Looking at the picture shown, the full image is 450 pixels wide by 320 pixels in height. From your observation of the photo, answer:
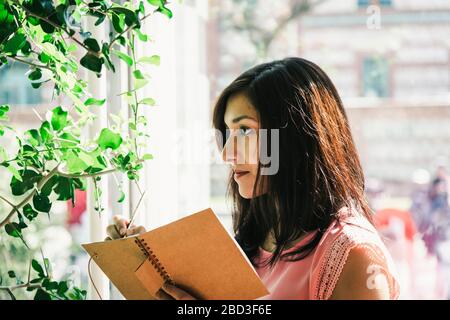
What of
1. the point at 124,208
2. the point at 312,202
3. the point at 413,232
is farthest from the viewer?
the point at 413,232

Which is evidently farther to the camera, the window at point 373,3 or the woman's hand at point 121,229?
the window at point 373,3

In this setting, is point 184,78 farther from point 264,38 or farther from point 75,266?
point 75,266

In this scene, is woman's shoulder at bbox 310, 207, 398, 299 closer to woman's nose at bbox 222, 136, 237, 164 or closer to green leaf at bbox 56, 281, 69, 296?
woman's nose at bbox 222, 136, 237, 164

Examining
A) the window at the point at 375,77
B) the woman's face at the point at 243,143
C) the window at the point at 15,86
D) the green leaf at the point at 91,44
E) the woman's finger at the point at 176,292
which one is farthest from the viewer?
the window at the point at 375,77

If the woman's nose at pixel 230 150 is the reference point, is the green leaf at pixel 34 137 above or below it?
above

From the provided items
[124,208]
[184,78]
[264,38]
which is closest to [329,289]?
[124,208]

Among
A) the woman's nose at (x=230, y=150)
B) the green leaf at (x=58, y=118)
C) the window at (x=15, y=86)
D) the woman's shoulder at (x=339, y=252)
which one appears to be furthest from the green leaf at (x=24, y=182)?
the window at (x=15, y=86)

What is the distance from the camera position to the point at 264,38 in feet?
5.78

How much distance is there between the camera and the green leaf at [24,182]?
0.90m

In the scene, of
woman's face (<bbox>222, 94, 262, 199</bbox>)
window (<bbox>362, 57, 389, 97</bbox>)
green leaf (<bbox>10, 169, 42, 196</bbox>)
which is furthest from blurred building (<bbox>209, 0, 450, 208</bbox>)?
green leaf (<bbox>10, 169, 42, 196</bbox>)

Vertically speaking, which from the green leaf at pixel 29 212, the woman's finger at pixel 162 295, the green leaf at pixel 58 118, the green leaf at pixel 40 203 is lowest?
the woman's finger at pixel 162 295

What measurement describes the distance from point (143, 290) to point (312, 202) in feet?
1.09

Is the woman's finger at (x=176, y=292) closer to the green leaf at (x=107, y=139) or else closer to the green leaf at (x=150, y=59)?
the green leaf at (x=107, y=139)

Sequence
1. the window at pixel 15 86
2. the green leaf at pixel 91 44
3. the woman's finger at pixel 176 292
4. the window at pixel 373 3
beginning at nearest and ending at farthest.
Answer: the green leaf at pixel 91 44, the woman's finger at pixel 176 292, the window at pixel 15 86, the window at pixel 373 3
